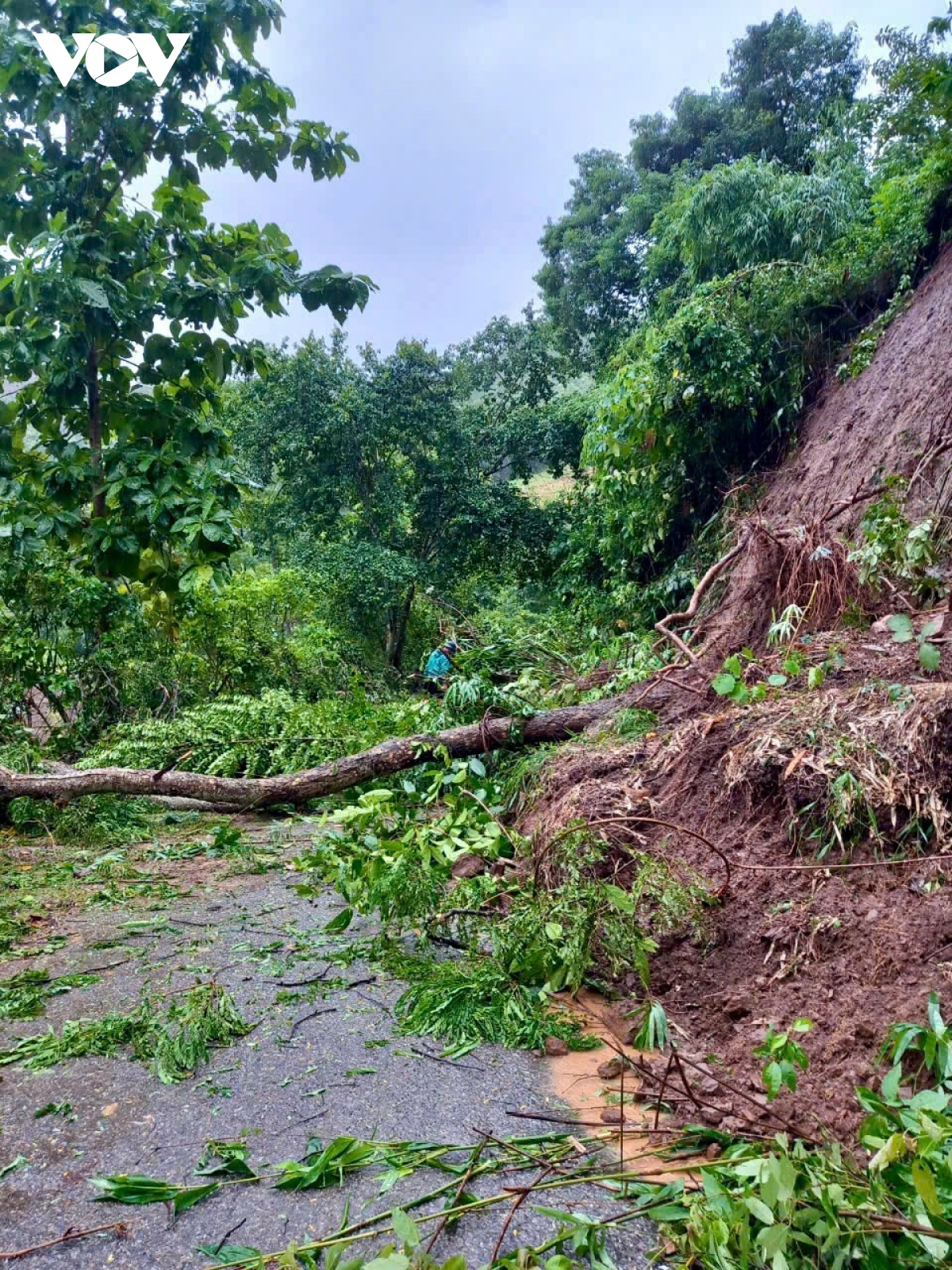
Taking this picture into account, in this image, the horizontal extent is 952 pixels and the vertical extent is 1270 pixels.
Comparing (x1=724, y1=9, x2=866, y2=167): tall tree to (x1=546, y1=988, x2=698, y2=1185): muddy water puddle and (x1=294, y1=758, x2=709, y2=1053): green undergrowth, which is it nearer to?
(x1=294, y1=758, x2=709, y2=1053): green undergrowth

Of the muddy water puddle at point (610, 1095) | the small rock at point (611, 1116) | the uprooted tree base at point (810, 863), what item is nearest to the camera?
the muddy water puddle at point (610, 1095)

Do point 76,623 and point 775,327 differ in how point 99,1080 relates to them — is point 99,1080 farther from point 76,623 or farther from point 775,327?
point 775,327

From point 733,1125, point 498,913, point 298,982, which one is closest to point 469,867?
point 498,913

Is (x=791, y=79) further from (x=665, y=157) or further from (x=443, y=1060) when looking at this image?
(x=443, y=1060)

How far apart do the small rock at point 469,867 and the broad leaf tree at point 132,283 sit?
2.58 metres

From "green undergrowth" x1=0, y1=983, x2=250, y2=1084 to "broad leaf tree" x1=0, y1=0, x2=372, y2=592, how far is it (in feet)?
10.2

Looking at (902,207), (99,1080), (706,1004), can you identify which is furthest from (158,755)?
(902,207)

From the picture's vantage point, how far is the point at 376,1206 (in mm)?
1790

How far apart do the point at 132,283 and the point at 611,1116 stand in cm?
615

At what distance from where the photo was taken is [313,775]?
216 inches

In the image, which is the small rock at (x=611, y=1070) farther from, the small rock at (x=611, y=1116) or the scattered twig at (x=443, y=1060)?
the scattered twig at (x=443, y=1060)

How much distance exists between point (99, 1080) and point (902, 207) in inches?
359

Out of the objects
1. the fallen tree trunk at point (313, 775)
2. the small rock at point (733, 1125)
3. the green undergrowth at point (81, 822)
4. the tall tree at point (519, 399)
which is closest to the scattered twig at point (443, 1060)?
the small rock at point (733, 1125)

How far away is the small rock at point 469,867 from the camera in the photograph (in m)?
4.07
